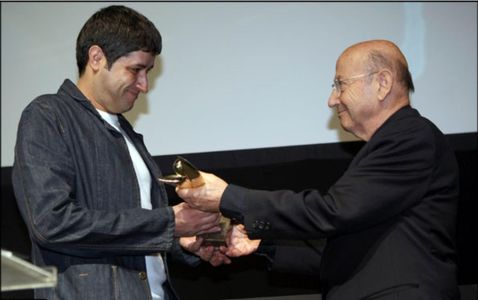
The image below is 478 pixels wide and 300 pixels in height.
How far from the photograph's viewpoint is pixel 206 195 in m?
2.13

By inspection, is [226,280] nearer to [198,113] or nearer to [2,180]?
[198,113]

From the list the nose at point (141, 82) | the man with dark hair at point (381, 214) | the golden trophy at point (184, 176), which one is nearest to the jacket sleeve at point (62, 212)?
the golden trophy at point (184, 176)

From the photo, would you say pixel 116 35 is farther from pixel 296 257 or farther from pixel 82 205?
pixel 296 257

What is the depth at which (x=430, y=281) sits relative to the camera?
1.97 metres

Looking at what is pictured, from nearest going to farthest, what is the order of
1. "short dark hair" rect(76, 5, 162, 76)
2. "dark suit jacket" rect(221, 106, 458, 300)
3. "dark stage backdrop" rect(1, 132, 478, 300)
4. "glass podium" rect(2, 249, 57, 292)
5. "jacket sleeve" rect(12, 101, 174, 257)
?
1. "glass podium" rect(2, 249, 57, 292)
2. "jacket sleeve" rect(12, 101, 174, 257)
3. "dark suit jacket" rect(221, 106, 458, 300)
4. "short dark hair" rect(76, 5, 162, 76)
5. "dark stage backdrop" rect(1, 132, 478, 300)

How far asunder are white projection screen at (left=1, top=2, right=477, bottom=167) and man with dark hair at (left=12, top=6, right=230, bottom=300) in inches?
25.6

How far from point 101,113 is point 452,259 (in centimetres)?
115

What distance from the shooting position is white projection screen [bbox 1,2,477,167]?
296 centimetres

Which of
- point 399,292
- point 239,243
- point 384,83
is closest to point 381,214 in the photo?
point 399,292

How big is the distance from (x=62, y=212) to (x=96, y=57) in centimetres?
56

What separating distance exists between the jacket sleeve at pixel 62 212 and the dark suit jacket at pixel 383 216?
0.78 ft

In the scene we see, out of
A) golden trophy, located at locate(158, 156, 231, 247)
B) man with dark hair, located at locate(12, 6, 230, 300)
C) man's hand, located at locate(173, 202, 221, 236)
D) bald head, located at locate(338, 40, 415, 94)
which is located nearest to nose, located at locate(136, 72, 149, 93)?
man with dark hair, located at locate(12, 6, 230, 300)

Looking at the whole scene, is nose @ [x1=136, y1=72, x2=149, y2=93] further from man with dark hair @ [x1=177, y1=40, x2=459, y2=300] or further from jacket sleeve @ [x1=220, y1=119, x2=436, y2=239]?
jacket sleeve @ [x1=220, y1=119, x2=436, y2=239]

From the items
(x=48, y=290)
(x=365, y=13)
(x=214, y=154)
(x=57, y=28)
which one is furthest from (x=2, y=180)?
(x=365, y=13)
